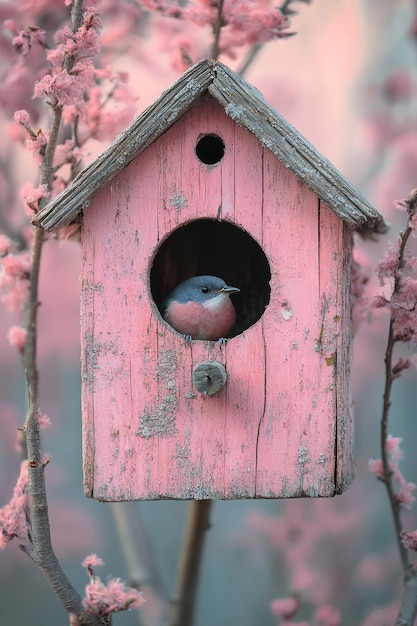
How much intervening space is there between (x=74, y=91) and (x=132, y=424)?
104cm

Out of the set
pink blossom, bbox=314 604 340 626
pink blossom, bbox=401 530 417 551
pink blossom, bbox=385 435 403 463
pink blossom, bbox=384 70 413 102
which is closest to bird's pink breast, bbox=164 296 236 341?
pink blossom, bbox=385 435 403 463

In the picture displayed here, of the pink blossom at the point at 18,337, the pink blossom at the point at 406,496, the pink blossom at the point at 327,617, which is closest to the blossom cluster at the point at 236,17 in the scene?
the pink blossom at the point at 18,337

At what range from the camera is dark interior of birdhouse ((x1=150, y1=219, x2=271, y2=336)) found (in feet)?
12.3

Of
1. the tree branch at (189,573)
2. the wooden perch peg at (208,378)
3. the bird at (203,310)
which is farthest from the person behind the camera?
the tree branch at (189,573)

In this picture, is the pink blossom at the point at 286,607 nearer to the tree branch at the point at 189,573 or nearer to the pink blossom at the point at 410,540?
the tree branch at the point at 189,573

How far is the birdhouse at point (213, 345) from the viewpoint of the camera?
2758 mm

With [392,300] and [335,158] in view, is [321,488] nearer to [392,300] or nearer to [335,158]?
[392,300]

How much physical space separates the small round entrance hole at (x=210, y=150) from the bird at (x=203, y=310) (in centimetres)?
46

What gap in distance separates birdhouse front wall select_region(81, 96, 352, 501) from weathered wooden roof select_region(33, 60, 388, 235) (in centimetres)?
10

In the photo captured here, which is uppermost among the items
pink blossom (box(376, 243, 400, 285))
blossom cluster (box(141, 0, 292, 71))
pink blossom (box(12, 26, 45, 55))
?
blossom cluster (box(141, 0, 292, 71))

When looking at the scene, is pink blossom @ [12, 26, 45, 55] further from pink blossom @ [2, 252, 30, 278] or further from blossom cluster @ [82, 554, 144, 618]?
blossom cluster @ [82, 554, 144, 618]

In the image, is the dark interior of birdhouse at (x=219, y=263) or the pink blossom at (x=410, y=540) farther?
the dark interior of birdhouse at (x=219, y=263)

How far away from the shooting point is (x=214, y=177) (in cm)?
280

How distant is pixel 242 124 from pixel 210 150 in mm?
270
